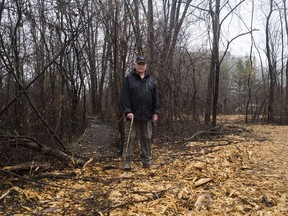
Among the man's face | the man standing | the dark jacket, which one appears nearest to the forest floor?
the man standing

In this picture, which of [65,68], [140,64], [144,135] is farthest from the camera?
[65,68]

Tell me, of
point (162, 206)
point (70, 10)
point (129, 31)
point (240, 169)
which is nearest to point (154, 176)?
point (162, 206)

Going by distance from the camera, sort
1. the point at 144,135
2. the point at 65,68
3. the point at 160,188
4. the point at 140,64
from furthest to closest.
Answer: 1. the point at 65,68
2. the point at 144,135
3. the point at 140,64
4. the point at 160,188

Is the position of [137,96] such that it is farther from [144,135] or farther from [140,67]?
[144,135]

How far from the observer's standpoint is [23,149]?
4.54 meters

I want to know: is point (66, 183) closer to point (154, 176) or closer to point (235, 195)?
point (154, 176)

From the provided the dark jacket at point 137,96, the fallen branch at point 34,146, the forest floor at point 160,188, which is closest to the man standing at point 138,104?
the dark jacket at point 137,96

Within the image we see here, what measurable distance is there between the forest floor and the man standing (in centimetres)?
33

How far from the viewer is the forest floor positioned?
3.09 m

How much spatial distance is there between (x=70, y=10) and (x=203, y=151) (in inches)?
161

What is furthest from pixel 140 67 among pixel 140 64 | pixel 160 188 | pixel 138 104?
pixel 160 188

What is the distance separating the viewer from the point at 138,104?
462 centimetres

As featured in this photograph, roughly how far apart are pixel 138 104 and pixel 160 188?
1522 millimetres

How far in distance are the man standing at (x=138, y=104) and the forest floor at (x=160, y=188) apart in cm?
33
